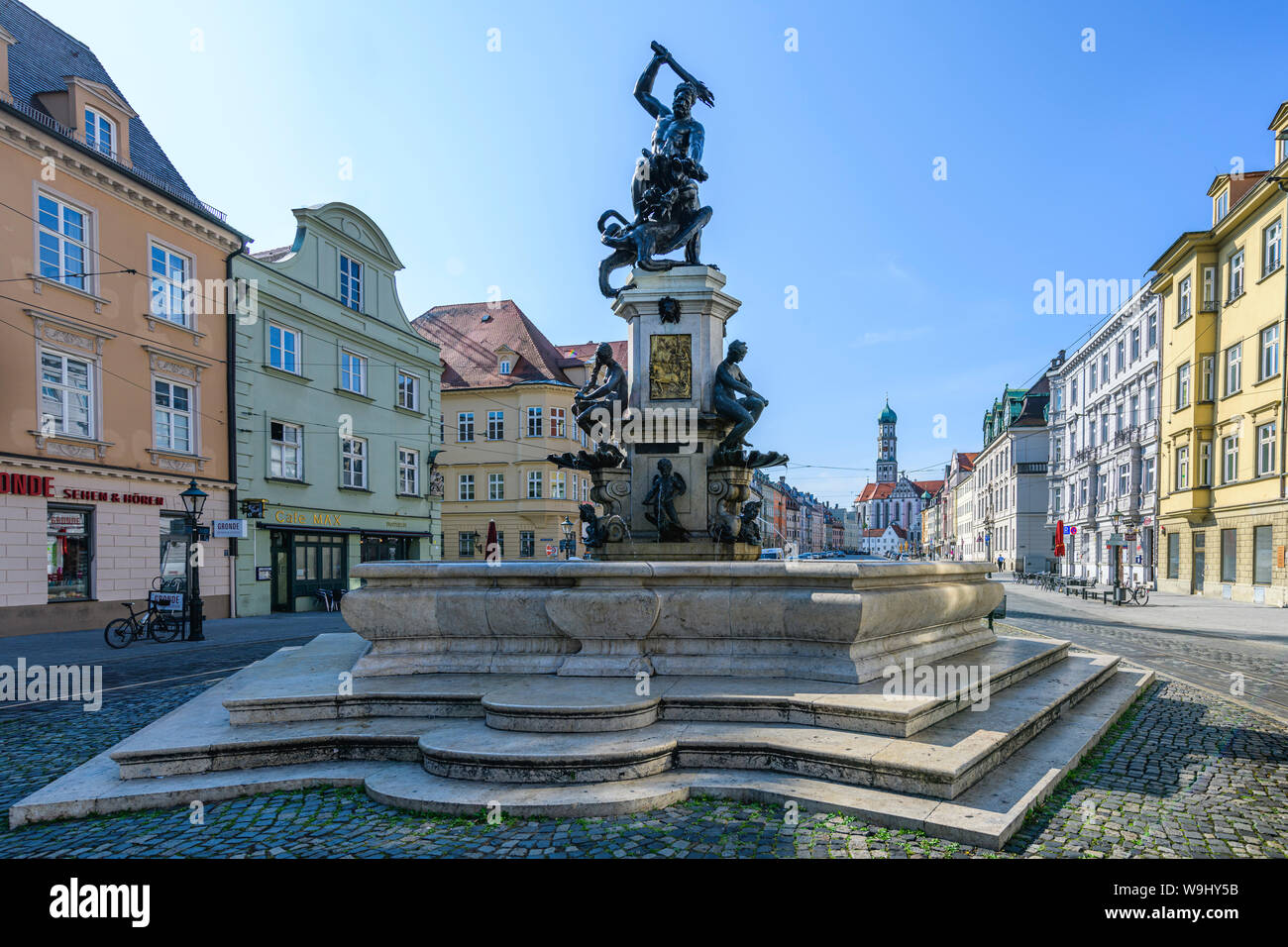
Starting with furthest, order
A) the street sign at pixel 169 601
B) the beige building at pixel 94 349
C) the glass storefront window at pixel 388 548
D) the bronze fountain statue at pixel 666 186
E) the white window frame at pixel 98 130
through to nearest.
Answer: the glass storefront window at pixel 388 548 < the white window frame at pixel 98 130 < the beige building at pixel 94 349 < the street sign at pixel 169 601 < the bronze fountain statue at pixel 666 186

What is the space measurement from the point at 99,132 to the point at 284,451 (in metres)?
9.95

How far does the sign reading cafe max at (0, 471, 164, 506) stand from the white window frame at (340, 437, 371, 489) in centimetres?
785

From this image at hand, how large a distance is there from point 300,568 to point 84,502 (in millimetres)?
7729

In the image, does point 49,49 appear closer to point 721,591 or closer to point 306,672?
point 306,672

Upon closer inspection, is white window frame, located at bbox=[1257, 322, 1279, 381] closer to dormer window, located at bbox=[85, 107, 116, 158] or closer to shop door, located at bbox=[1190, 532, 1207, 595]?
shop door, located at bbox=[1190, 532, 1207, 595]

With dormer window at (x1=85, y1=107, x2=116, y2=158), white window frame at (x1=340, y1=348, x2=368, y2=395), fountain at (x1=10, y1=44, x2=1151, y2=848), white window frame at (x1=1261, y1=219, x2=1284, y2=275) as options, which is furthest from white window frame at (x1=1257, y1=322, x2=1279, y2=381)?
dormer window at (x1=85, y1=107, x2=116, y2=158)

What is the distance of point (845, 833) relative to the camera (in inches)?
164

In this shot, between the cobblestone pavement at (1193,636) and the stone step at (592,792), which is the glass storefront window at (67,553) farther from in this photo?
the cobblestone pavement at (1193,636)

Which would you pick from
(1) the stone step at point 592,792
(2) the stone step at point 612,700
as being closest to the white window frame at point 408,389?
(2) the stone step at point 612,700

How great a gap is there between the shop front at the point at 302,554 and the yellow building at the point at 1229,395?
31.3 meters

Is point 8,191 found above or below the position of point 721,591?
above

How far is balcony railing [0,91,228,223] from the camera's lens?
17.3 metres

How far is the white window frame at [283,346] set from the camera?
24297mm
